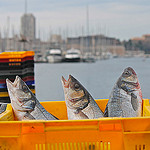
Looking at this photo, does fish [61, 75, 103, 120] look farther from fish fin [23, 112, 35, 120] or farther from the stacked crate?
the stacked crate

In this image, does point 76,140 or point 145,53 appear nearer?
point 76,140

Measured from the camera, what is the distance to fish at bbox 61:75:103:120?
2672 mm

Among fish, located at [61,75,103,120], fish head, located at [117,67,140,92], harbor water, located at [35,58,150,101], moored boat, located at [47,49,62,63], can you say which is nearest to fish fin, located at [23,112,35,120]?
fish, located at [61,75,103,120]

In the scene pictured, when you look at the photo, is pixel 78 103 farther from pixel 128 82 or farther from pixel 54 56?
pixel 54 56

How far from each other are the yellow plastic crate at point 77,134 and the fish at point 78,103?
0.39 meters

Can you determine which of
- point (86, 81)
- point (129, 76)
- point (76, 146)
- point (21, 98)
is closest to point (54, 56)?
point (86, 81)

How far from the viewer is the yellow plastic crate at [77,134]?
2.26 metres

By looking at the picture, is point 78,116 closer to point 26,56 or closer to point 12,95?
point 12,95

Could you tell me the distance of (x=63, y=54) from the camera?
262 ft

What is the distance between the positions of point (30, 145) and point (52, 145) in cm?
17

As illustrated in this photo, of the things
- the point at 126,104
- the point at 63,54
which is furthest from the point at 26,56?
the point at 63,54

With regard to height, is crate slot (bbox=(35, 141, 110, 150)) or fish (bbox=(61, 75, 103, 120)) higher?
fish (bbox=(61, 75, 103, 120))

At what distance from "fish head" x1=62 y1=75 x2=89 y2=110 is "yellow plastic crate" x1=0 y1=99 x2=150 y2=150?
16.2 inches

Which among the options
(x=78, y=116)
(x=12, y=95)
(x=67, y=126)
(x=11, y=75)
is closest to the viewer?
(x=67, y=126)
